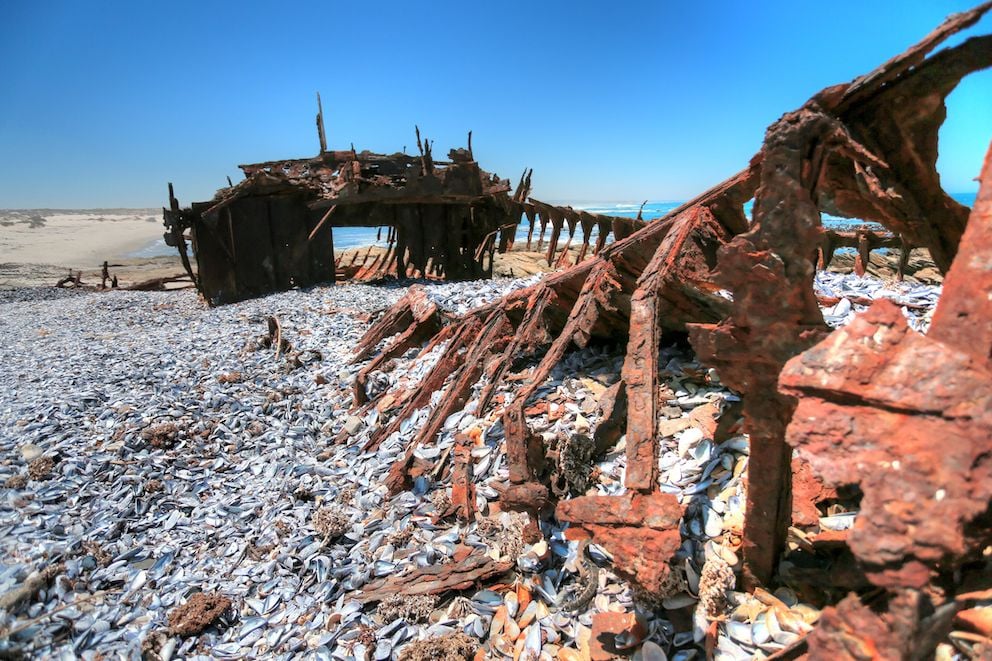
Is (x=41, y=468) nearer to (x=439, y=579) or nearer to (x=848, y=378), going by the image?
(x=439, y=579)

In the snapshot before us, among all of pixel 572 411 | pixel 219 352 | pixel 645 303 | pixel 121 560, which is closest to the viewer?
pixel 645 303

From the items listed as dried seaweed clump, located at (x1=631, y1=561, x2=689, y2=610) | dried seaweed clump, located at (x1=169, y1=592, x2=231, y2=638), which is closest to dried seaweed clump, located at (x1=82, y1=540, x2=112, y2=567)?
dried seaweed clump, located at (x1=169, y1=592, x2=231, y2=638)

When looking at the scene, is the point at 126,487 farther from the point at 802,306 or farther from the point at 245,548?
the point at 802,306

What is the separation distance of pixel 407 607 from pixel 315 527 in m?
1.16

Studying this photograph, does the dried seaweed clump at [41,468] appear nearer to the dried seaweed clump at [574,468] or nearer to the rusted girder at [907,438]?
the dried seaweed clump at [574,468]

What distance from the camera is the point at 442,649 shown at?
2.51m

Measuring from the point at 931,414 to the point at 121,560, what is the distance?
14.8 ft

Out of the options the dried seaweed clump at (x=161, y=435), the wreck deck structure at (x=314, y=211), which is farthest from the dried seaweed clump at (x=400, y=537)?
the wreck deck structure at (x=314, y=211)

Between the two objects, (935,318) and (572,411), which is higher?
(935,318)

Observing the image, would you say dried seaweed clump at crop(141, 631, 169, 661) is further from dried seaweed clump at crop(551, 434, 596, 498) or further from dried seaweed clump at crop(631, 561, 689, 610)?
dried seaweed clump at crop(631, 561, 689, 610)

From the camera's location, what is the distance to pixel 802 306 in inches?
68.2

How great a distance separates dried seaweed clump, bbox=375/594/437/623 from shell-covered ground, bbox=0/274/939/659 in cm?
1

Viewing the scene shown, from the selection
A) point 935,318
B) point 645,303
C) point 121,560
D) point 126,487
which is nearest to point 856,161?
point 935,318

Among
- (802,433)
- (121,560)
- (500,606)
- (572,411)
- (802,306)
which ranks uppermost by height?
(802,306)
